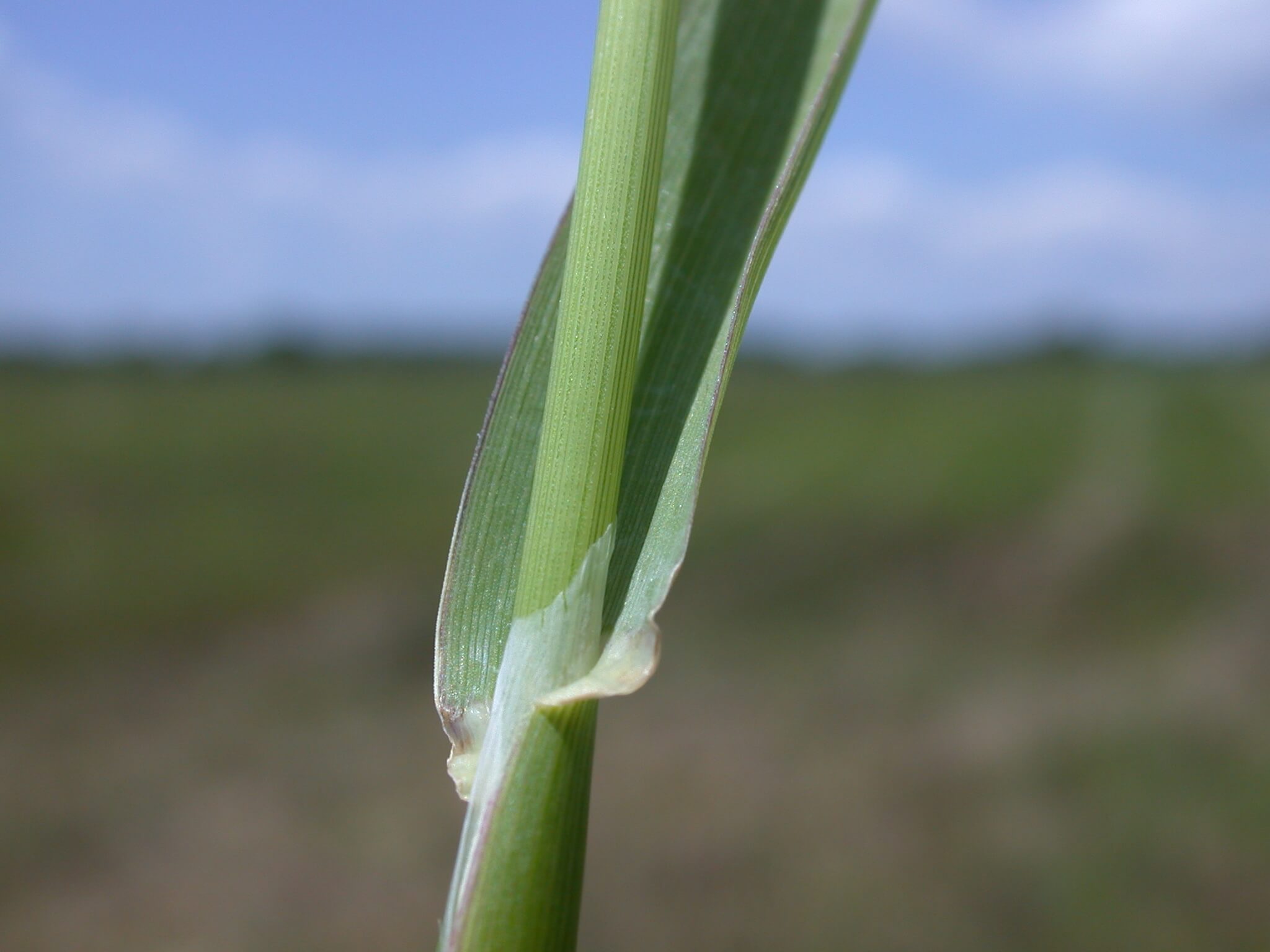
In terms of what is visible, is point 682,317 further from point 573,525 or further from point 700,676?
point 700,676

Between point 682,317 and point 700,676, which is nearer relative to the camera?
point 682,317

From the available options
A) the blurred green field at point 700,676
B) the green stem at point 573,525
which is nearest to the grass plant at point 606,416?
the green stem at point 573,525

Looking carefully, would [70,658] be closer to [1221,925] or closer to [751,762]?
[751,762]

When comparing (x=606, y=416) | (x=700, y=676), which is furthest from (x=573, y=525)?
(x=700, y=676)

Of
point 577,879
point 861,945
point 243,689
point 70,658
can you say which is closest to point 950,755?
point 861,945

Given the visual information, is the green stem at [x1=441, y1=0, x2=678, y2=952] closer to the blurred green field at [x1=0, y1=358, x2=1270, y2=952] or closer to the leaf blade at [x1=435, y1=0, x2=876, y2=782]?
the leaf blade at [x1=435, y1=0, x2=876, y2=782]

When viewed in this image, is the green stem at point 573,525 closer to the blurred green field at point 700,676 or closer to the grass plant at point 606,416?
the grass plant at point 606,416
